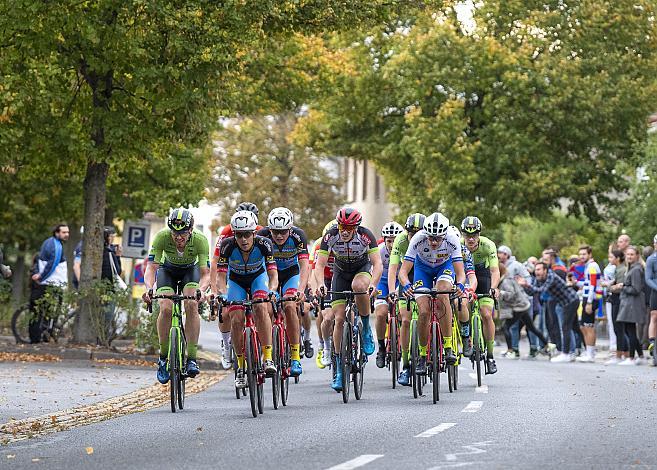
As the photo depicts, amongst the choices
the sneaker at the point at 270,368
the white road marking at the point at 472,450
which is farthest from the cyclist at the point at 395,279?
the white road marking at the point at 472,450

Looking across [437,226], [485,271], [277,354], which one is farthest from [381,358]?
[277,354]

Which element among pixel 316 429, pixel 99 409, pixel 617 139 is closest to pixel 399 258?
pixel 99 409

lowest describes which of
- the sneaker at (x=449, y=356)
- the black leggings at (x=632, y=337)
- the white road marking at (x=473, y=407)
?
the white road marking at (x=473, y=407)

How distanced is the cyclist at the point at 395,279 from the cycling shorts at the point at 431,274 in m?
0.31

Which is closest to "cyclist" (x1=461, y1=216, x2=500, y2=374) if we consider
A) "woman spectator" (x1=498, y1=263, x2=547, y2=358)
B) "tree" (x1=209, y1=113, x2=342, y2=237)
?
"woman spectator" (x1=498, y1=263, x2=547, y2=358)

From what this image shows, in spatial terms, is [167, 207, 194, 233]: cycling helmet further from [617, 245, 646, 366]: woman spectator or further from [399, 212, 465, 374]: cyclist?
[617, 245, 646, 366]: woman spectator

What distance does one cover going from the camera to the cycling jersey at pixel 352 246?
16.6 m

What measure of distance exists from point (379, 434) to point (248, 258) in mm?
3371

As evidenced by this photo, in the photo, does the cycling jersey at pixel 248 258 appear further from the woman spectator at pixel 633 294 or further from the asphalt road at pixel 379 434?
the woman spectator at pixel 633 294

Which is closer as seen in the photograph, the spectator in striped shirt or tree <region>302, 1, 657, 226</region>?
the spectator in striped shirt

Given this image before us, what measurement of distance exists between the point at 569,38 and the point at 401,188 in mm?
8778

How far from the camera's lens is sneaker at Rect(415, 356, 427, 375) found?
1571 cm

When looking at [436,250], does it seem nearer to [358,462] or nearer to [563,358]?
[358,462]

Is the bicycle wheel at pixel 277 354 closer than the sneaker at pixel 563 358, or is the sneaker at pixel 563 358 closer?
the bicycle wheel at pixel 277 354
